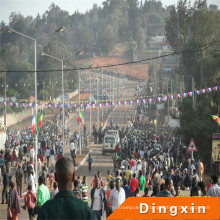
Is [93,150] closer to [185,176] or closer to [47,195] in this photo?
[185,176]

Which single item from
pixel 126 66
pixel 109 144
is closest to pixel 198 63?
pixel 109 144

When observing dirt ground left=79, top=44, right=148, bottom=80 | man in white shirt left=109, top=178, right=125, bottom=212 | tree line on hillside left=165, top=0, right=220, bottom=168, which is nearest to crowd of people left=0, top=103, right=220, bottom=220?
man in white shirt left=109, top=178, right=125, bottom=212

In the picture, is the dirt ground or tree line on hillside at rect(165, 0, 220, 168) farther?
the dirt ground

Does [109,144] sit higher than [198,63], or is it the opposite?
[198,63]

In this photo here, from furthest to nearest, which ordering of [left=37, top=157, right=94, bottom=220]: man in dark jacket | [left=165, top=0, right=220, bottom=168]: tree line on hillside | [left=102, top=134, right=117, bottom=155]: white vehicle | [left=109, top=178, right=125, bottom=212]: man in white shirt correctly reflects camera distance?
[left=102, top=134, right=117, bottom=155]: white vehicle < [left=165, top=0, right=220, bottom=168]: tree line on hillside < [left=109, top=178, right=125, bottom=212]: man in white shirt < [left=37, top=157, right=94, bottom=220]: man in dark jacket

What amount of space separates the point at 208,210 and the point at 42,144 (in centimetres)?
2874

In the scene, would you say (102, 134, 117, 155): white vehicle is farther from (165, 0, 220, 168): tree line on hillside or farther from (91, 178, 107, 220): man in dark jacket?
(91, 178, 107, 220): man in dark jacket

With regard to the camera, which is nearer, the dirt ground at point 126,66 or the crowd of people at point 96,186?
the crowd of people at point 96,186

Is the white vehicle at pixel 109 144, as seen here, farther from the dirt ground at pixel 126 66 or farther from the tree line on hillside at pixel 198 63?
the dirt ground at pixel 126 66

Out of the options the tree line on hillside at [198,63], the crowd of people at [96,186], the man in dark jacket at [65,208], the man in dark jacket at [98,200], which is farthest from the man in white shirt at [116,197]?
the tree line on hillside at [198,63]

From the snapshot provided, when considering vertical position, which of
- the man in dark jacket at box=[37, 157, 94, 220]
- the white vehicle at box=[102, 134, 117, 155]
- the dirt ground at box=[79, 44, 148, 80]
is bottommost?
the white vehicle at box=[102, 134, 117, 155]

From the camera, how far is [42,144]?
127ft

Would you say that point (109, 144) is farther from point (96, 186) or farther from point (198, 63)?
point (96, 186)

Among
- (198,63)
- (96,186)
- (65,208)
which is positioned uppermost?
(198,63)
